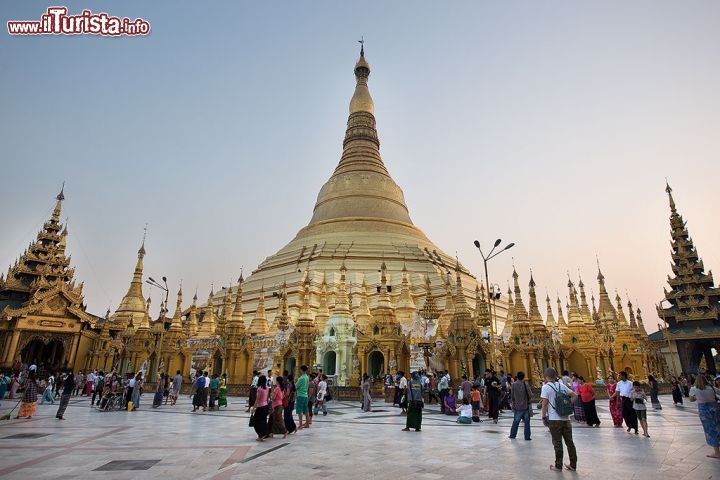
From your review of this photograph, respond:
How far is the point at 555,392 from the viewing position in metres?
7.34

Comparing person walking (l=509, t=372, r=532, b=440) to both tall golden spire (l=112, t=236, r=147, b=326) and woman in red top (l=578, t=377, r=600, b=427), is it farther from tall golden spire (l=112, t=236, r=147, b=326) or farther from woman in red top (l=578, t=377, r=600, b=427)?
tall golden spire (l=112, t=236, r=147, b=326)

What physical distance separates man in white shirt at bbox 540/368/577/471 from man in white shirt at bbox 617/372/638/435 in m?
5.21

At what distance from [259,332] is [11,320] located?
64.0ft

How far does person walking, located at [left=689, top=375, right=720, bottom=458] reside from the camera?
8.09 meters

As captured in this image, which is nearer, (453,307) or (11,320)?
(453,307)

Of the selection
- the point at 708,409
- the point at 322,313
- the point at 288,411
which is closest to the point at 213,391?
the point at 288,411

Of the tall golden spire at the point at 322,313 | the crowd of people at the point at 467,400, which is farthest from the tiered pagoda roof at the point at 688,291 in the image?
the tall golden spire at the point at 322,313

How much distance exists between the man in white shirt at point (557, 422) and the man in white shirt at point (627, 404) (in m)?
5.21

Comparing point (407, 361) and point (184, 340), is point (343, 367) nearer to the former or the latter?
point (407, 361)

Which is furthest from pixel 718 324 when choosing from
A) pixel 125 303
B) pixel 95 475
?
pixel 125 303

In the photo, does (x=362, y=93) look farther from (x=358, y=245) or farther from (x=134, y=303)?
(x=134, y=303)

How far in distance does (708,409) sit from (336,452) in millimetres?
7101

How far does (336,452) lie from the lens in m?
8.38

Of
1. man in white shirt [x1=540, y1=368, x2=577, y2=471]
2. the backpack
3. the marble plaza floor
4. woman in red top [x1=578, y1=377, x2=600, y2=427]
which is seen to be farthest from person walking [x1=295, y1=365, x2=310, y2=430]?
woman in red top [x1=578, y1=377, x2=600, y2=427]
